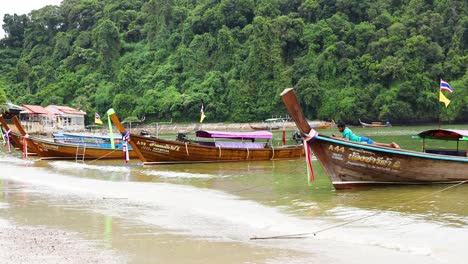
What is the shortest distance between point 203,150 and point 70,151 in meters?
8.42

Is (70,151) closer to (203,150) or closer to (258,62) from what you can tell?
(203,150)

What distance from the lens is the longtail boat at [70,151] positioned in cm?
2697

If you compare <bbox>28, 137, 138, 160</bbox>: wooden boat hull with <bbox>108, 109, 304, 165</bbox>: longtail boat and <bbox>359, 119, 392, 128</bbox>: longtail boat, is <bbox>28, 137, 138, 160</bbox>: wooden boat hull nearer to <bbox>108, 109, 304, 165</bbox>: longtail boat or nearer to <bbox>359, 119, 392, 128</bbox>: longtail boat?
<bbox>108, 109, 304, 165</bbox>: longtail boat

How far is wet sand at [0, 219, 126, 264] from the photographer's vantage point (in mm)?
6656

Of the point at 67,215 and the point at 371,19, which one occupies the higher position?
the point at 371,19

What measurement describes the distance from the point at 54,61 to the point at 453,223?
341 ft

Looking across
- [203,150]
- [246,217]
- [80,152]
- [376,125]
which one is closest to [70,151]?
[80,152]

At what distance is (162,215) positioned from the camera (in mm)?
10125

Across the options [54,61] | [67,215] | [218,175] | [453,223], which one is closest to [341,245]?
[453,223]

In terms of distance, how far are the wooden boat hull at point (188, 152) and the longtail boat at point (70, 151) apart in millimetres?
4977

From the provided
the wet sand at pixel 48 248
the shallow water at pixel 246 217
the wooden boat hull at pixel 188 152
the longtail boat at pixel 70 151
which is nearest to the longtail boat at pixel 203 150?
the wooden boat hull at pixel 188 152

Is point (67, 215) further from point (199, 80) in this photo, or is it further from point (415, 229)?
point (199, 80)

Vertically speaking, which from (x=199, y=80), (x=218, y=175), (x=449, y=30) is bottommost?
(x=218, y=175)

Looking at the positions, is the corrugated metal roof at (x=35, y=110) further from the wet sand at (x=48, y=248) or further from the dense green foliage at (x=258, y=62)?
the wet sand at (x=48, y=248)
